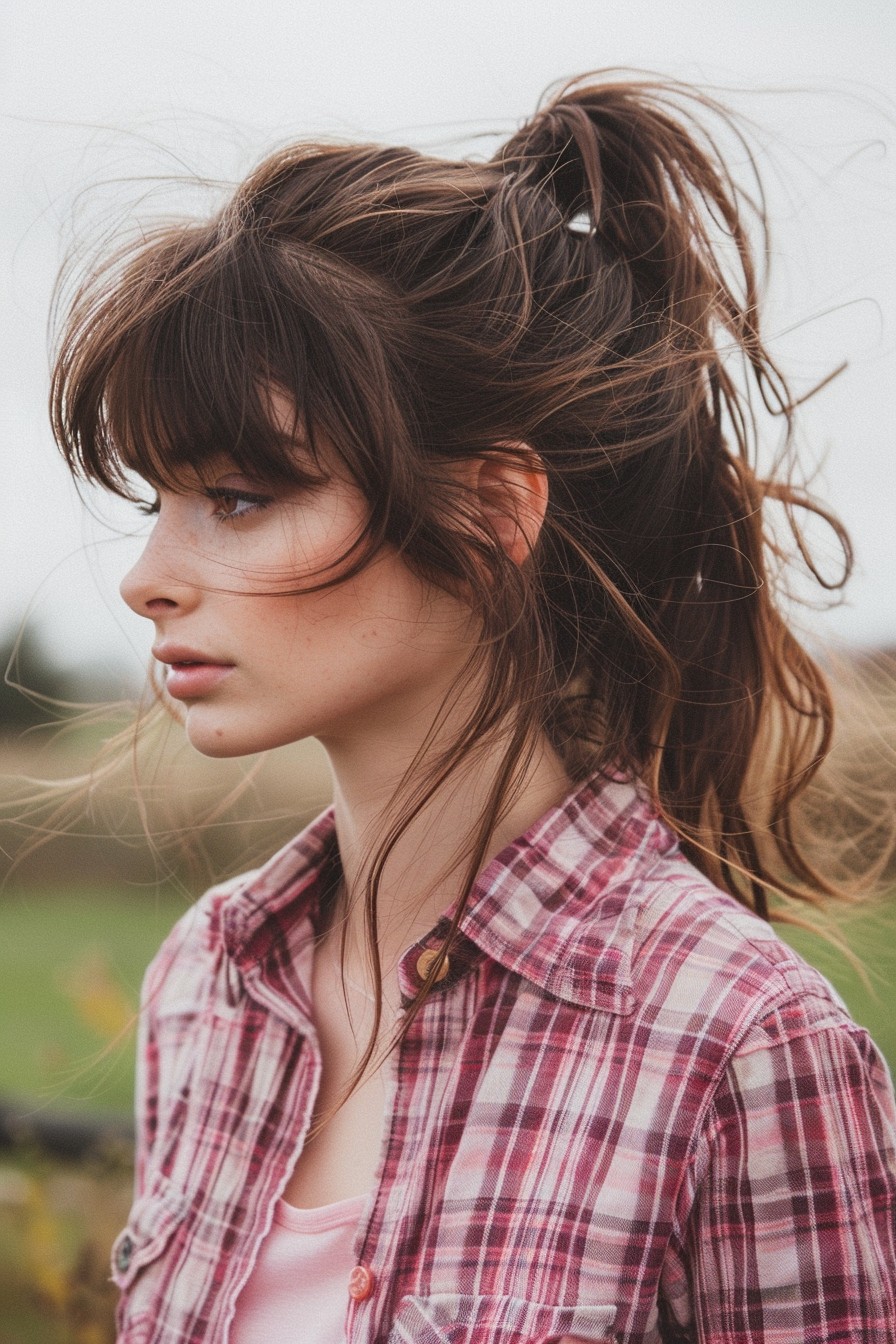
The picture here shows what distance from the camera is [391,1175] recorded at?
3.95 ft

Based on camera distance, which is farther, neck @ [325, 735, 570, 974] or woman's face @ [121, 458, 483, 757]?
neck @ [325, 735, 570, 974]

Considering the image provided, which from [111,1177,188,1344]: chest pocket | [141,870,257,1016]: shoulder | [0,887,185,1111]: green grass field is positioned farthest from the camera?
[0,887,185,1111]: green grass field

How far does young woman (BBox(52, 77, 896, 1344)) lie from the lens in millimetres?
1094

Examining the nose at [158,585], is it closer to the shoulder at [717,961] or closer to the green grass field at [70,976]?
the shoulder at [717,961]

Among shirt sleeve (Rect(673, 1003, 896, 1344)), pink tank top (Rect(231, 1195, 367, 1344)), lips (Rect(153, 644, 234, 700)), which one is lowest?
pink tank top (Rect(231, 1195, 367, 1344))

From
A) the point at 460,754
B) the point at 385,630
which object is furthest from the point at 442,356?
the point at 460,754

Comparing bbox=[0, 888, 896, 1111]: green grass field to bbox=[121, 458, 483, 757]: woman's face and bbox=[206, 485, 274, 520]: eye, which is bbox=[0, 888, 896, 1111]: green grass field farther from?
bbox=[206, 485, 274, 520]: eye

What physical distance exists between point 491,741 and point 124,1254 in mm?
773

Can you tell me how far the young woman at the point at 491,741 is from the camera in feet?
3.59

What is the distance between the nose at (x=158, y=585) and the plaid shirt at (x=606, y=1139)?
1.34 ft

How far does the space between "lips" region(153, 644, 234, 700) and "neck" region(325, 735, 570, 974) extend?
183 mm

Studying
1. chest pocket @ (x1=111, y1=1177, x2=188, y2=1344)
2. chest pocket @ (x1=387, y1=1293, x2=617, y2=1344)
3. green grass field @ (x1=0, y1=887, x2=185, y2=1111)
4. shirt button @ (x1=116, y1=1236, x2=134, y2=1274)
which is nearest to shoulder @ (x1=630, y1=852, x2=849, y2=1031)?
chest pocket @ (x1=387, y1=1293, x2=617, y2=1344)

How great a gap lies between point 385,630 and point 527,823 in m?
0.28

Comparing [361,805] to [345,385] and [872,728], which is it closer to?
[345,385]
